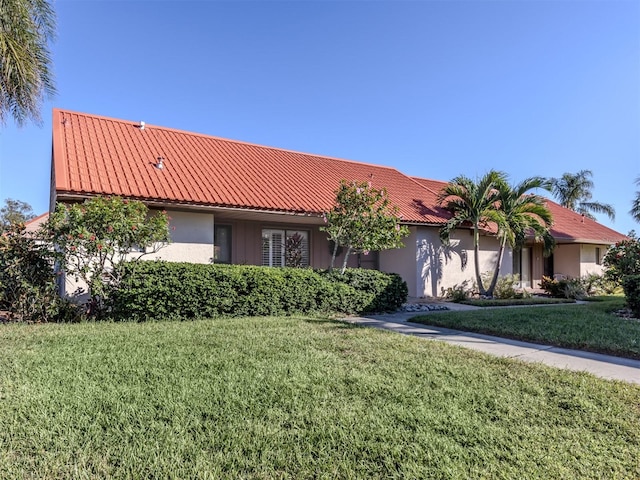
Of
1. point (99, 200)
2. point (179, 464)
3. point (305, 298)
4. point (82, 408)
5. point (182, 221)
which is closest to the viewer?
point (179, 464)

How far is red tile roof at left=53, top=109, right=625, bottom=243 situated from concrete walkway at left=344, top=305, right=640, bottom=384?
601 centimetres

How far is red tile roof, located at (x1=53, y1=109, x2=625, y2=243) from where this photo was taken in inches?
428

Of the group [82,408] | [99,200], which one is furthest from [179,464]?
[99,200]

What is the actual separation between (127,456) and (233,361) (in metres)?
2.49

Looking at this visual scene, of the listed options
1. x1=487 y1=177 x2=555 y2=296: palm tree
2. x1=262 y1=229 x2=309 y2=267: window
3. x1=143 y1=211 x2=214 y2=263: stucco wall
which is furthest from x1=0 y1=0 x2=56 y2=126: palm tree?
x1=487 y1=177 x2=555 y2=296: palm tree

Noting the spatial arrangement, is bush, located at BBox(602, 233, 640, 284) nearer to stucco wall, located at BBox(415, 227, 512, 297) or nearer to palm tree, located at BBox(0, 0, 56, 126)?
stucco wall, located at BBox(415, 227, 512, 297)

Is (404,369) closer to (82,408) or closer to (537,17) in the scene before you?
(82,408)

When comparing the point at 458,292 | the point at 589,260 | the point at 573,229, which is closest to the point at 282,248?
the point at 458,292

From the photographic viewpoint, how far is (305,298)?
10.1m

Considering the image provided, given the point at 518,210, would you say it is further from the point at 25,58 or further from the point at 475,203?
the point at 25,58

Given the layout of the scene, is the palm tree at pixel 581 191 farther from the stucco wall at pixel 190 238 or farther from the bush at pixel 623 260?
the stucco wall at pixel 190 238

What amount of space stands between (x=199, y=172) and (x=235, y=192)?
1827mm

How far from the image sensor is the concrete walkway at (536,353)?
533 cm

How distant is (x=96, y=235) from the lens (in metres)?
8.40
